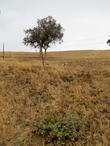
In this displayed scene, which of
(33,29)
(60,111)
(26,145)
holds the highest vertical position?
(33,29)

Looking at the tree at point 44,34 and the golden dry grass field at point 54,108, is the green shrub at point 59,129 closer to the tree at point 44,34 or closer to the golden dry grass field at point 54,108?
the golden dry grass field at point 54,108

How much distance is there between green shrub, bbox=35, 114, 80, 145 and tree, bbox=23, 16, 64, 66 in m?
51.0

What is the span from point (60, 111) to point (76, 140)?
180 cm

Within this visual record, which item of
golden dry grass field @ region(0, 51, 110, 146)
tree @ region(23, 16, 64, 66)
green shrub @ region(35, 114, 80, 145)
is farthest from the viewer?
tree @ region(23, 16, 64, 66)

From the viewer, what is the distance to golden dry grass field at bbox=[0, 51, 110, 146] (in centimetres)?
945

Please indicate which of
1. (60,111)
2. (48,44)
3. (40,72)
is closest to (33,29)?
(48,44)

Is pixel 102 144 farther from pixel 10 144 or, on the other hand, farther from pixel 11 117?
pixel 11 117

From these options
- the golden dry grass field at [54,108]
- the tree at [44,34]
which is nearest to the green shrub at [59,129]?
the golden dry grass field at [54,108]

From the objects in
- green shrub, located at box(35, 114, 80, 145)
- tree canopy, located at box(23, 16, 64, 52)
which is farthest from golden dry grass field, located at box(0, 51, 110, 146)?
tree canopy, located at box(23, 16, 64, 52)

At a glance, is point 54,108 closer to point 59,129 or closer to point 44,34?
point 59,129

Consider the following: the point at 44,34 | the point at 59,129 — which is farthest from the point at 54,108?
the point at 44,34

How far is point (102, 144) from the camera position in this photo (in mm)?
8945

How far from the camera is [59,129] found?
9562 mm

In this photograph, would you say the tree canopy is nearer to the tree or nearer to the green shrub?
the tree
